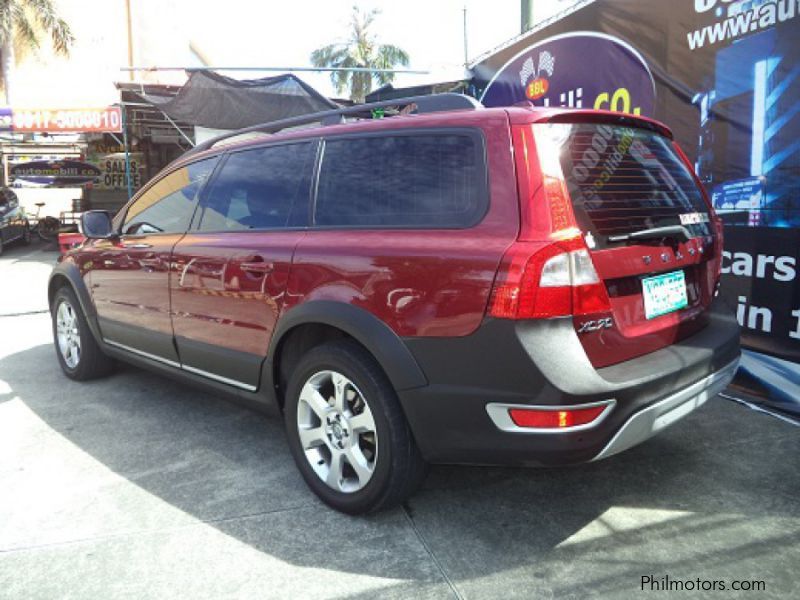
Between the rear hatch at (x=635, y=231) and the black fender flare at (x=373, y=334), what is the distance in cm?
64

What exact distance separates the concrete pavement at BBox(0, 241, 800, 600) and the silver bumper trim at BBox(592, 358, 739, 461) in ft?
1.60

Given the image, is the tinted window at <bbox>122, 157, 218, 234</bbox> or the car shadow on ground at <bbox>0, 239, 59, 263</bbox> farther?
the car shadow on ground at <bbox>0, 239, 59, 263</bbox>

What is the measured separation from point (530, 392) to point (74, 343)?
13.2 ft

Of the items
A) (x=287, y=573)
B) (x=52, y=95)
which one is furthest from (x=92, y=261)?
(x=52, y=95)

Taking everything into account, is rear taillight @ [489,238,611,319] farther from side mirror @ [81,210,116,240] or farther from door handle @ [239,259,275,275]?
side mirror @ [81,210,116,240]

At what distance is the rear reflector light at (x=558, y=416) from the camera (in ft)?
7.02

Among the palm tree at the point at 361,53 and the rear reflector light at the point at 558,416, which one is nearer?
the rear reflector light at the point at 558,416

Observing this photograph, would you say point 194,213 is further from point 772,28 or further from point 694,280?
point 772,28

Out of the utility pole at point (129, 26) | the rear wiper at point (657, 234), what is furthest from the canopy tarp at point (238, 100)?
the utility pole at point (129, 26)

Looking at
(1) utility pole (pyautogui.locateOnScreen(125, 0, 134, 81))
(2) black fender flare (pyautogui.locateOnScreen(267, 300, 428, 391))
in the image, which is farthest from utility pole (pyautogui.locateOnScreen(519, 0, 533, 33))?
(1) utility pole (pyautogui.locateOnScreen(125, 0, 134, 81))

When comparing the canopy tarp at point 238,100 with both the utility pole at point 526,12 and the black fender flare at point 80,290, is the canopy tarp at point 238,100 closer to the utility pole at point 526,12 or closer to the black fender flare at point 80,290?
the utility pole at point 526,12

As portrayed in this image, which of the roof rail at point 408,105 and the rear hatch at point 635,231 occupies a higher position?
the roof rail at point 408,105

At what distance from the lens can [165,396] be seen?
4469mm

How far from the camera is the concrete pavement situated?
2336mm
